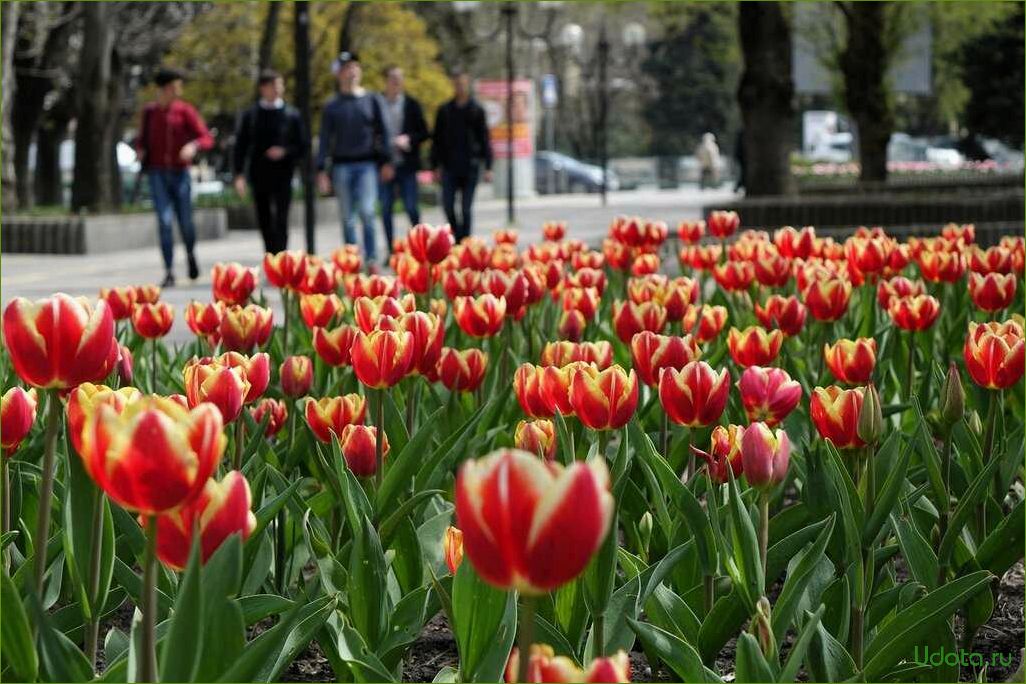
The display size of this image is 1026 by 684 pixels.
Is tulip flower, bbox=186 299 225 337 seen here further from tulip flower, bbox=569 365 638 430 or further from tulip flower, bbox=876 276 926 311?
tulip flower, bbox=876 276 926 311

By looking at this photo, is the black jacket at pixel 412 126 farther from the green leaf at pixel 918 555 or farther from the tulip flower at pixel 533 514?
the tulip flower at pixel 533 514

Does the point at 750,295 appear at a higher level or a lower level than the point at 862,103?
lower

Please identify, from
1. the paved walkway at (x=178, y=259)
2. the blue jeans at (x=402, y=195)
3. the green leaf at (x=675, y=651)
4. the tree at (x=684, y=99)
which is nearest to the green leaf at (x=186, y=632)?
the green leaf at (x=675, y=651)

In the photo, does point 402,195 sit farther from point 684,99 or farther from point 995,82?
point 684,99

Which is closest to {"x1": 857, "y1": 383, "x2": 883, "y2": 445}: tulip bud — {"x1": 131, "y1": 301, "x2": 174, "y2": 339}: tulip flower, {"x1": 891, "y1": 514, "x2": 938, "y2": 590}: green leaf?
{"x1": 891, "y1": 514, "x2": 938, "y2": 590}: green leaf

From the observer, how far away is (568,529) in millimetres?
1187

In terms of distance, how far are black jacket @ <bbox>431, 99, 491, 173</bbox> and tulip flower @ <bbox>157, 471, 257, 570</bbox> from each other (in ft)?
39.4

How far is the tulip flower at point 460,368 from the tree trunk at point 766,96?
1328cm

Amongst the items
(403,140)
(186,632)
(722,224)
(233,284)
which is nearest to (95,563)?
(186,632)

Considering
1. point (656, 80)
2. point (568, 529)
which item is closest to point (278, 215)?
point (568, 529)

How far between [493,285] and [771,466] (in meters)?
1.88

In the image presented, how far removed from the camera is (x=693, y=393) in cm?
251

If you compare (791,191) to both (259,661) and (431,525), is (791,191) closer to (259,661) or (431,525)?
(431,525)

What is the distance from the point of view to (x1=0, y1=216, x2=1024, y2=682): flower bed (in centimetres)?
146
